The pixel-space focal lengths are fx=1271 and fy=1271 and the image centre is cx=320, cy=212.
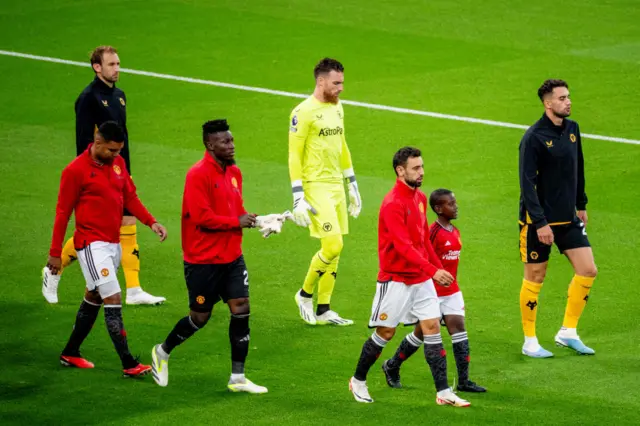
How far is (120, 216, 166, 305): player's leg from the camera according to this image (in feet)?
46.4

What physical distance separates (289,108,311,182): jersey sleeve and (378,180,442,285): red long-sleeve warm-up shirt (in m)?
2.66

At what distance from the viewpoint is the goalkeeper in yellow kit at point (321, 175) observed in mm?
13469

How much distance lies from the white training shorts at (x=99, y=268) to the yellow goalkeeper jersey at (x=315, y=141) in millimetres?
2574

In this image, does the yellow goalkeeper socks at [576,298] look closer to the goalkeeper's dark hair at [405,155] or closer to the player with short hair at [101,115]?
the goalkeeper's dark hair at [405,155]

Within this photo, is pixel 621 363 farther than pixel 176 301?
No

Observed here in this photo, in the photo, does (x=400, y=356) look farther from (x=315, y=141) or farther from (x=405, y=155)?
(x=315, y=141)

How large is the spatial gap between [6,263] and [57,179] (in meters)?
3.90

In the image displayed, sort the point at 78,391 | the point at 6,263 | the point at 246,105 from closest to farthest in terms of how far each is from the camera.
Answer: the point at 78,391, the point at 6,263, the point at 246,105

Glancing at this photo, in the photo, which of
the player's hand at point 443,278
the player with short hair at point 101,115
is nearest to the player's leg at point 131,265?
the player with short hair at point 101,115

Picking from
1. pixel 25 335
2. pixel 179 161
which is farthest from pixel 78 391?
pixel 179 161

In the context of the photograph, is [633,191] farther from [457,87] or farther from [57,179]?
[57,179]

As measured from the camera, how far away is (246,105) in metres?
23.4

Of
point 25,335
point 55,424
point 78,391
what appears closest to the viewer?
point 55,424

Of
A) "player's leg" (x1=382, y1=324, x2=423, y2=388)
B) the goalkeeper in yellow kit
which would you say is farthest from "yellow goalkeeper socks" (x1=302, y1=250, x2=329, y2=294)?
"player's leg" (x1=382, y1=324, x2=423, y2=388)
